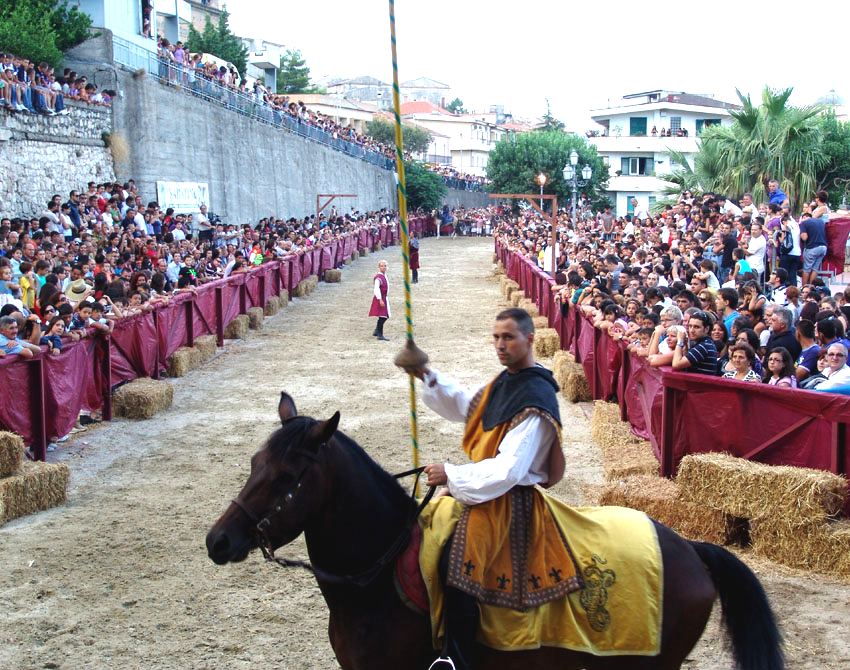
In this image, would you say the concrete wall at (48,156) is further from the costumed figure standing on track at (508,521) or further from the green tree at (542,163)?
the green tree at (542,163)

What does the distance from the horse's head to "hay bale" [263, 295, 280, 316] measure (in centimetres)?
1906

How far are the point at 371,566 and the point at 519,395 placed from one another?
1.07 meters

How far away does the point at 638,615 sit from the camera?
426 centimetres

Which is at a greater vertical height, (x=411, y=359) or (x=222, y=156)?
(x=222, y=156)

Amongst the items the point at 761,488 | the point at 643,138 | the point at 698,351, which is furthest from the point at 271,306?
the point at 643,138

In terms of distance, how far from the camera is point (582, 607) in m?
4.27

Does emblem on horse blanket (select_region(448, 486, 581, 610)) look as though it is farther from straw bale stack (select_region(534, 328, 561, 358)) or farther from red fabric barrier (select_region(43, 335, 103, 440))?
straw bale stack (select_region(534, 328, 561, 358))

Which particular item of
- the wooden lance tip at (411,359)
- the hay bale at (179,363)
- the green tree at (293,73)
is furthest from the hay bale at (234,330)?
the green tree at (293,73)

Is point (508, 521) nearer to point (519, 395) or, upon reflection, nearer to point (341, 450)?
point (519, 395)

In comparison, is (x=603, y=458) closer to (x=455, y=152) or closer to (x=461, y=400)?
(x=461, y=400)

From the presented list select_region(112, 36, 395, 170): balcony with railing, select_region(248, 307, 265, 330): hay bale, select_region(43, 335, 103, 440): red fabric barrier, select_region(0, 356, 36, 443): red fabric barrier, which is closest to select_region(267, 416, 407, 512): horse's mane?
select_region(0, 356, 36, 443): red fabric barrier

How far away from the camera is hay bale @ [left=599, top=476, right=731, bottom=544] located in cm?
779

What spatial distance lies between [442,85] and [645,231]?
4816 inches

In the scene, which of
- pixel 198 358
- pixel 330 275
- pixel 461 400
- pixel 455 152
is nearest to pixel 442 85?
pixel 455 152
